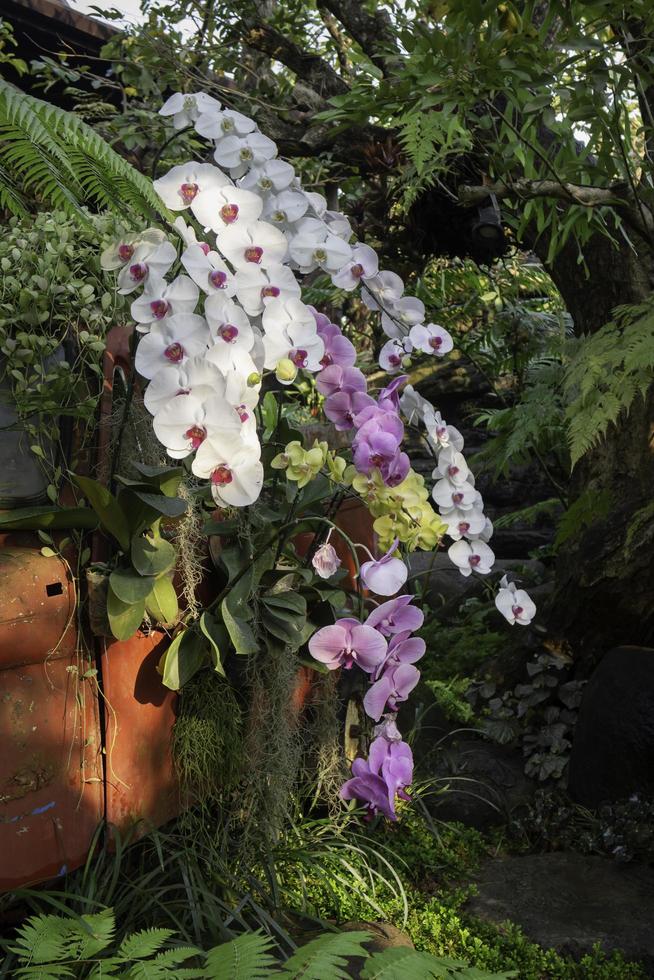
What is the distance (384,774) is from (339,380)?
0.96 m

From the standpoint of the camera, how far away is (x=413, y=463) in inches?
358

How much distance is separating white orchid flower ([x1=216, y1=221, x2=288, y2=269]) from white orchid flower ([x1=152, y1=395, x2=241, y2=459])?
0.39 meters

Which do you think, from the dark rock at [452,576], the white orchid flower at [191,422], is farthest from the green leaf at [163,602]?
the dark rock at [452,576]

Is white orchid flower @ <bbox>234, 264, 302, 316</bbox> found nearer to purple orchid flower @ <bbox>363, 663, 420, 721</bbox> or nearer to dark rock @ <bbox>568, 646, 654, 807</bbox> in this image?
purple orchid flower @ <bbox>363, 663, 420, 721</bbox>

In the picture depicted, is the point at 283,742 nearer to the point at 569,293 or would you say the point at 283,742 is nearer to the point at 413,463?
the point at 569,293

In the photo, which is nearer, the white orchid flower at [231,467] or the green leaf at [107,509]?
the white orchid flower at [231,467]

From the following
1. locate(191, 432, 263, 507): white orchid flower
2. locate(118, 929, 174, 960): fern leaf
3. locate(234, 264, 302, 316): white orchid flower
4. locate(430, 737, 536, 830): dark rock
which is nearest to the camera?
locate(118, 929, 174, 960): fern leaf

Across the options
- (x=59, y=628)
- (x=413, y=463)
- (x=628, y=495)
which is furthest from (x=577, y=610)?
(x=413, y=463)

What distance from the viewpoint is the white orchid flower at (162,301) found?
5.51 feet

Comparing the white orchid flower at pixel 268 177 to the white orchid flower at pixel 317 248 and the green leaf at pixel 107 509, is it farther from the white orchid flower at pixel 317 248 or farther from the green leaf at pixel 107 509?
the green leaf at pixel 107 509

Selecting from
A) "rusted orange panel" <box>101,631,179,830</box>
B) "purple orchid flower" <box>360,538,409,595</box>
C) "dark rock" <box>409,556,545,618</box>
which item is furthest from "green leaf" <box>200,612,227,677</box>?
"dark rock" <box>409,556,545,618</box>

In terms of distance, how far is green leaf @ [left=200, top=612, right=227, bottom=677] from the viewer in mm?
1930

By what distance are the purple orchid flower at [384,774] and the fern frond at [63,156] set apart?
4.47 ft

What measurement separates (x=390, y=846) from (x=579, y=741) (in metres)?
0.86
